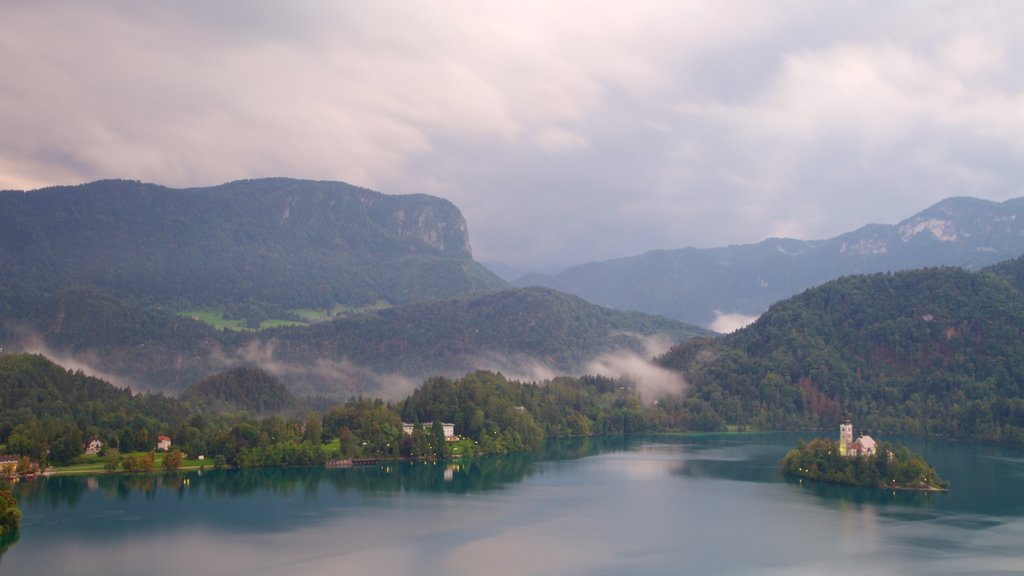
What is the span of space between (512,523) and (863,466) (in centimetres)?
3228

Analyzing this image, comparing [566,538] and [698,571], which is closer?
[698,571]

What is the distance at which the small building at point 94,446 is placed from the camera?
9644 centimetres

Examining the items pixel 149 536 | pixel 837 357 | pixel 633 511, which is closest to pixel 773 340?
pixel 837 357

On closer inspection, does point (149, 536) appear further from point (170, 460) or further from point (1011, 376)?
point (1011, 376)

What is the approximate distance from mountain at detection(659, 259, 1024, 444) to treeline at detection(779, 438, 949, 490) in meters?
45.3

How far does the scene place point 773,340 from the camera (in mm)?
176125

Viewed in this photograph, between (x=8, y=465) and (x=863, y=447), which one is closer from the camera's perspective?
(x=8, y=465)

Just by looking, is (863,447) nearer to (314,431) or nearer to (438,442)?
(438,442)

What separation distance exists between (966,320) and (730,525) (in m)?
99.8

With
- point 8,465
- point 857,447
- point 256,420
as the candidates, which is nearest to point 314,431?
point 256,420

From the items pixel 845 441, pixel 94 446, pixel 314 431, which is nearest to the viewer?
pixel 845 441

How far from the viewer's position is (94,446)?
318 feet

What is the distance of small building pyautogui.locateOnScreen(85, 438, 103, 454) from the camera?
96.4 m

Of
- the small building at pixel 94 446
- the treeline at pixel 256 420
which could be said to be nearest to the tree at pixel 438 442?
the treeline at pixel 256 420
